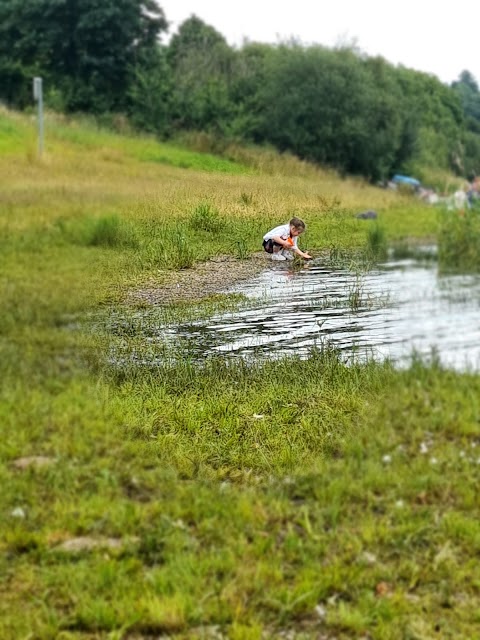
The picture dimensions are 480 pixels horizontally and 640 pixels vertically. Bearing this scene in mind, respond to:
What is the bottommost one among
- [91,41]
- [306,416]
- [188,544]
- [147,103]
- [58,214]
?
[188,544]

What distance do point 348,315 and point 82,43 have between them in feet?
4.80

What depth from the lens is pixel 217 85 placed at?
3039 mm

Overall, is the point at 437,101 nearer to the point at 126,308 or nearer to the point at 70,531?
the point at 126,308

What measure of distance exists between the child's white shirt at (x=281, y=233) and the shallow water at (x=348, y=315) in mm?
116

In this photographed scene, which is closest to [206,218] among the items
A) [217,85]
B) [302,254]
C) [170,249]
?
[170,249]

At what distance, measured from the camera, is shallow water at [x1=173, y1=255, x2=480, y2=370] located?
Result: 325 centimetres

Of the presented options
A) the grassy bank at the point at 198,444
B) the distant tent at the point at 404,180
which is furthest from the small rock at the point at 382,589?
the distant tent at the point at 404,180

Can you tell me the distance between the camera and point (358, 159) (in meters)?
2.98

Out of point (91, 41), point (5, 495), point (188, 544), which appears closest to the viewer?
point (91, 41)

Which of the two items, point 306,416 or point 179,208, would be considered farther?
point 306,416

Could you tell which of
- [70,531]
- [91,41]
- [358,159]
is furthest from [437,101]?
[70,531]

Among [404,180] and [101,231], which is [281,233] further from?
[101,231]

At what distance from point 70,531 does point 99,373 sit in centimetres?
66

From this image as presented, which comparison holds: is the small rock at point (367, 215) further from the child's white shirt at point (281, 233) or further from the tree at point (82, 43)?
the tree at point (82, 43)
